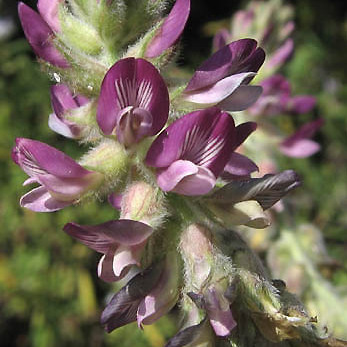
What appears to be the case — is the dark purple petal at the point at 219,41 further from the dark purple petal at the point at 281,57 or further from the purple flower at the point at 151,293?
the purple flower at the point at 151,293

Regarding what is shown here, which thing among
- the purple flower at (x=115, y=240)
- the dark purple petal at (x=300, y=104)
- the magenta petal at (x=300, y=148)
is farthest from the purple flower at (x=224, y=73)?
the dark purple petal at (x=300, y=104)

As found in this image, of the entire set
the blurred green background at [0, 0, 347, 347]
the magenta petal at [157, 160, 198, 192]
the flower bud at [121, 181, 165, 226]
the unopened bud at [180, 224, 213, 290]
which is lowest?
the blurred green background at [0, 0, 347, 347]

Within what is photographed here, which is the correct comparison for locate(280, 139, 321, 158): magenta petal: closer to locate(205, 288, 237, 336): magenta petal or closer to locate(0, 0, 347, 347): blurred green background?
locate(0, 0, 347, 347): blurred green background

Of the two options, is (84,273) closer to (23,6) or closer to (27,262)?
(27,262)

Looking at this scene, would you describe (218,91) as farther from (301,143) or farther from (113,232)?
(301,143)

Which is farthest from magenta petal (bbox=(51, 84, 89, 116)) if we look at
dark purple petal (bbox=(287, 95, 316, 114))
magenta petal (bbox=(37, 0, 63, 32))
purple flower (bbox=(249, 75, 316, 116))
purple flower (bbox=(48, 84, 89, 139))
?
dark purple petal (bbox=(287, 95, 316, 114))

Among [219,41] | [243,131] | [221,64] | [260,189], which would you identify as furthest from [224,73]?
[219,41]
